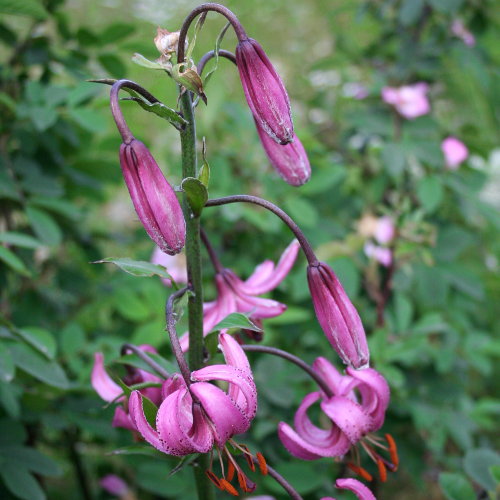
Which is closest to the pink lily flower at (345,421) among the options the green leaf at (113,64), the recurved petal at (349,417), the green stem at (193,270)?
the recurved petal at (349,417)

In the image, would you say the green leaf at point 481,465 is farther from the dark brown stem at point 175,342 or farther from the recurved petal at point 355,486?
the dark brown stem at point 175,342

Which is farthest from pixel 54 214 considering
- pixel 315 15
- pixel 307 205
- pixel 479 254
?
pixel 315 15

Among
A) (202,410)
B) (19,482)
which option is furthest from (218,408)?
(19,482)

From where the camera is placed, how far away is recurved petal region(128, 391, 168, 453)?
2.09ft

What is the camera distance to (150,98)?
678mm

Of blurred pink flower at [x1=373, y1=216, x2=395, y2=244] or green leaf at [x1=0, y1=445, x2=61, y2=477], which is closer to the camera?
green leaf at [x1=0, y1=445, x2=61, y2=477]

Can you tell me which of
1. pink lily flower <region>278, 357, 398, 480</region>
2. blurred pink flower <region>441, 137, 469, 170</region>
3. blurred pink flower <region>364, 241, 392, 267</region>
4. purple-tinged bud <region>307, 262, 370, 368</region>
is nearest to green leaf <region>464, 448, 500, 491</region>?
pink lily flower <region>278, 357, 398, 480</region>

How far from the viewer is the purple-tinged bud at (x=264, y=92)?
682 mm

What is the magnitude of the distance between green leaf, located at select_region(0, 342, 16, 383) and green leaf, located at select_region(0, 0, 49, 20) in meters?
0.59

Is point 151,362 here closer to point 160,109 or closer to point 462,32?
point 160,109

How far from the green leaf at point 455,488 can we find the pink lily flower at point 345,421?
0.16 m

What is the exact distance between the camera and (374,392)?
0.76 m

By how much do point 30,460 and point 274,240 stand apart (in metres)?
0.77

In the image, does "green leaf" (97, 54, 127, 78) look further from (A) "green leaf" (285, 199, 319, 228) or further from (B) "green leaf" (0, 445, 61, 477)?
(B) "green leaf" (0, 445, 61, 477)
